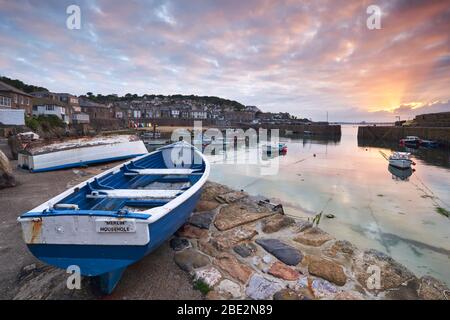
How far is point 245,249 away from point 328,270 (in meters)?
1.70

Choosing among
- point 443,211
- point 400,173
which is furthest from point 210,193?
point 400,173

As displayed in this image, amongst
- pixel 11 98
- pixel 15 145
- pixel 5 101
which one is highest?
pixel 11 98

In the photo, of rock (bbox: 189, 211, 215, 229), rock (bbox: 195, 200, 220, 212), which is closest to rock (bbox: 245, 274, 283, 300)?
rock (bbox: 189, 211, 215, 229)

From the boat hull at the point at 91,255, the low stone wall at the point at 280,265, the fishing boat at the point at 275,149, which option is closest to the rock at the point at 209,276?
the low stone wall at the point at 280,265

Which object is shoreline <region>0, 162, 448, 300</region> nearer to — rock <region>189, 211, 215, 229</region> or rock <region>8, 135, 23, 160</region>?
rock <region>189, 211, 215, 229</region>

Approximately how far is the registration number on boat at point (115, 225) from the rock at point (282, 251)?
314 cm

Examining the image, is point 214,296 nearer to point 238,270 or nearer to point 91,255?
point 238,270

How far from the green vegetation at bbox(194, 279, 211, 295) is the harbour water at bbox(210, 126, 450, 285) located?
20.2ft

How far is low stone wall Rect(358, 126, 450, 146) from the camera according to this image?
4675 centimetres

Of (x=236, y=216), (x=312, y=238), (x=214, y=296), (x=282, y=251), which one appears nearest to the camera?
(x=214, y=296)

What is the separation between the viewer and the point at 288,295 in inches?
156

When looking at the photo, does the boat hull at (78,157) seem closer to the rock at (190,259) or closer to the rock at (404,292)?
the rock at (190,259)
